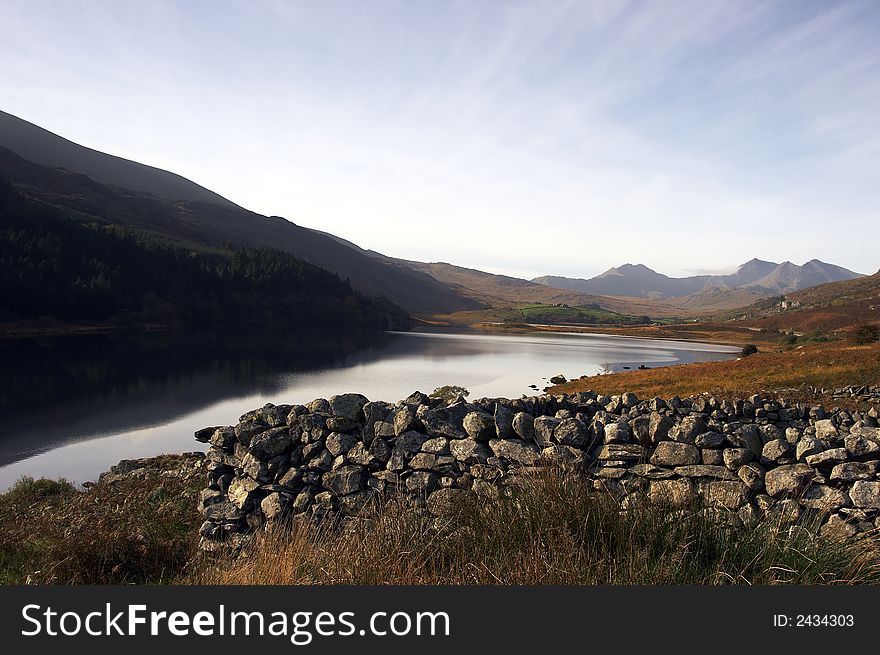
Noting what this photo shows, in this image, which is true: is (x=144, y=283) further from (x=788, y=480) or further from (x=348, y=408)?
(x=788, y=480)

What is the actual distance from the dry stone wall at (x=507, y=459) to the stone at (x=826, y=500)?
0.4 inches

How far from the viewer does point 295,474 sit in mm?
7344

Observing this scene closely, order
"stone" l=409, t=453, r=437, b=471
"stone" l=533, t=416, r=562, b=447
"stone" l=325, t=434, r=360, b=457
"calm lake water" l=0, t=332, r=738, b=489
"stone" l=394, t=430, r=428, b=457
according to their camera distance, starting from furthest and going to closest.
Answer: "calm lake water" l=0, t=332, r=738, b=489 → "stone" l=325, t=434, r=360, b=457 → "stone" l=394, t=430, r=428, b=457 → "stone" l=409, t=453, r=437, b=471 → "stone" l=533, t=416, r=562, b=447

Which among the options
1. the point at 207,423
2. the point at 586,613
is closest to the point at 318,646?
the point at 586,613

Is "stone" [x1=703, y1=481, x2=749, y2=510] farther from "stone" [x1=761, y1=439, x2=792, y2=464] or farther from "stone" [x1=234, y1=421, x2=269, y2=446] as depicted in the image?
"stone" [x1=234, y1=421, x2=269, y2=446]

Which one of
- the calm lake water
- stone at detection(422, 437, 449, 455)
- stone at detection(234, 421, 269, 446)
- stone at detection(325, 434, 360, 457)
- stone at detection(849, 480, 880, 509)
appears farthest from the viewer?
the calm lake water

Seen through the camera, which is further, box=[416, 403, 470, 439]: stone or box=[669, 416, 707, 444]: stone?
box=[416, 403, 470, 439]: stone

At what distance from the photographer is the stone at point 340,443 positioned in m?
7.39

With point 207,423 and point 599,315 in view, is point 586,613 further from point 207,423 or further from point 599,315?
point 599,315

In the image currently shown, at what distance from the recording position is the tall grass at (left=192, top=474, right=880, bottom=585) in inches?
154

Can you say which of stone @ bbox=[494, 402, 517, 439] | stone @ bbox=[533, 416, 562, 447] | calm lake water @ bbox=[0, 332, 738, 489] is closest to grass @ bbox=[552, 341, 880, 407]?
calm lake water @ bbox=[0, 332, 738, 489]

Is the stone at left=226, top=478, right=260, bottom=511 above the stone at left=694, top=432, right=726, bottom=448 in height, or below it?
below

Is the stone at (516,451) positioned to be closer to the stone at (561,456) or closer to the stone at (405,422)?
the stone at (561,456)

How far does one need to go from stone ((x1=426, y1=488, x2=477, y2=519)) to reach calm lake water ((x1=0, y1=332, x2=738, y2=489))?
1419 centimetres
